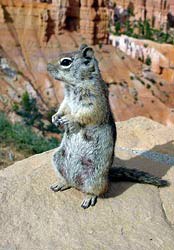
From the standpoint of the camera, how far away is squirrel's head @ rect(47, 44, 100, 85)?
5848 mm

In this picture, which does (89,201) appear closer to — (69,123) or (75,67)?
(69,123)

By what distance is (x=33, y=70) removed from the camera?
137ft

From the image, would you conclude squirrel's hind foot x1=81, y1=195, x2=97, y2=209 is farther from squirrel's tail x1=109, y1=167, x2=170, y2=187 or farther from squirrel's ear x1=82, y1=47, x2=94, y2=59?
squirrel's ear x1=82, y1=47, x2=94, y2=59

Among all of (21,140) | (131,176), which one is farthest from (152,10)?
(131,176)

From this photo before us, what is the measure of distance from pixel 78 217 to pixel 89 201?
0.95 ft

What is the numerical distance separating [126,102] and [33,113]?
34.8ft

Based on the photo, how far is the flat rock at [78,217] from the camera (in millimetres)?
5516

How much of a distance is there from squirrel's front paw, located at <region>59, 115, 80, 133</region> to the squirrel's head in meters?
0.45

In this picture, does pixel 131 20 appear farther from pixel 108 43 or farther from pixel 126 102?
pixel 126 102

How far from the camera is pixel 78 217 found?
5.95 m

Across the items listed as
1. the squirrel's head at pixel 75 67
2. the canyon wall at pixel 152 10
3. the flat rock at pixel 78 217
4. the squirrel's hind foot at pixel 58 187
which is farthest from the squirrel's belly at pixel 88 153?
the canyon wall at pixel 152 10

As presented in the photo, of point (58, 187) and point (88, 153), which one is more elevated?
point (88, 153)

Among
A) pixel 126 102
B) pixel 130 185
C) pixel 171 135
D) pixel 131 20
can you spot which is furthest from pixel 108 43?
pixel 130 185

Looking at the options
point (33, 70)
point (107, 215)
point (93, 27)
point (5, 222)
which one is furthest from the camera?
point (93, 27)
